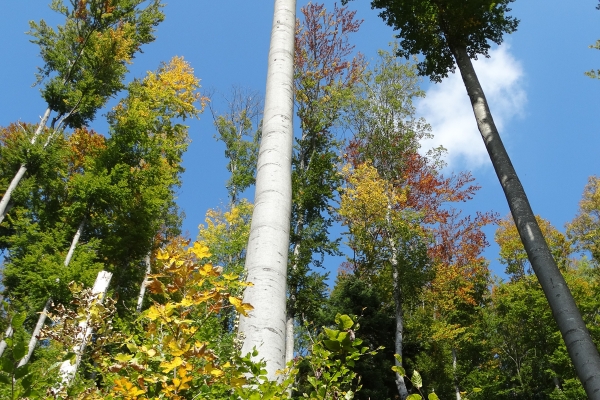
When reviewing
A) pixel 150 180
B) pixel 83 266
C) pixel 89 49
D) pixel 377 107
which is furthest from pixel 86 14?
pixel 377 107

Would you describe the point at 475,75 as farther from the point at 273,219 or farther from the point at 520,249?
the point at 520,249

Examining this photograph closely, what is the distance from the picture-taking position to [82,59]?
1417 centimetres

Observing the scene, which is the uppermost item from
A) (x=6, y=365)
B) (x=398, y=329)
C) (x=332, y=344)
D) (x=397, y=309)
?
(x=397, y=309)

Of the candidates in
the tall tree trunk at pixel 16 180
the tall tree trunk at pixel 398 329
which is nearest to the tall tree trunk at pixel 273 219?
the tall tree trunk at pixel 398 329

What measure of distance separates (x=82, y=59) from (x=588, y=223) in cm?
2223

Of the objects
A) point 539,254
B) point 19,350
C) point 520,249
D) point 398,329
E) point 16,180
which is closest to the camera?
point 19,350

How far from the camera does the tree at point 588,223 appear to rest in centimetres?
1998

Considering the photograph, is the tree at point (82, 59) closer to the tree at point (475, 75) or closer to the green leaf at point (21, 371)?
the tree at point (475, 75)

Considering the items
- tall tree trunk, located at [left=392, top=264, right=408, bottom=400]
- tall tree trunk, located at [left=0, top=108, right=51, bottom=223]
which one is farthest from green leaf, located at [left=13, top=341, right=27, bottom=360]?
tall tree trunk, located at [left=0, top=108, right=51, bottom=223]

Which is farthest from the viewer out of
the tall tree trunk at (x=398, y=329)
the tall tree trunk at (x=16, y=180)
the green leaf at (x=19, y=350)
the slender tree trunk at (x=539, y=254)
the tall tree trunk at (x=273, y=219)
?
the tall tree trunk at (x=398, y=329)

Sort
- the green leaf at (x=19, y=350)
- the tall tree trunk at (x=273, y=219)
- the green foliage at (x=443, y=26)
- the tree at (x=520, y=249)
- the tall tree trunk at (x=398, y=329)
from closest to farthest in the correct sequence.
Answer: the green leaf at (x=19, y=350), the tall tree trunk at (x=273, y=219), the green foliage at (x=443, y=26), the tall tree trunk at (x=398, y=329), the tree at (x=520, y=249)

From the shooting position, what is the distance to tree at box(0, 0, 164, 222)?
1351 cm

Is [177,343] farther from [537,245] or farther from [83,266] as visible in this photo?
[83,266]

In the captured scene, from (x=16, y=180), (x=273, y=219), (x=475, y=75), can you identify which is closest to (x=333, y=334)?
(x=273, y=219)
